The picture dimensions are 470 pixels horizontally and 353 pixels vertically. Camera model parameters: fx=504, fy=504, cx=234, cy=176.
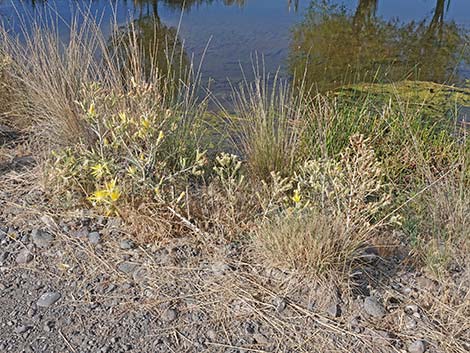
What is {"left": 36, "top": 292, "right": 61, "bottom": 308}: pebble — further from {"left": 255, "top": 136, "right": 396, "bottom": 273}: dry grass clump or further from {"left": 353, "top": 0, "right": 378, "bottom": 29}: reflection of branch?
{"left": 353, "top": 0, "right": 378, "bottom": 29}: reflection of branch

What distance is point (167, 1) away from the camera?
744 cm

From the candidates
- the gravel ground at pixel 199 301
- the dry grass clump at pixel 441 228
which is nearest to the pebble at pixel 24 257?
the gravel ground at pixel 199 301

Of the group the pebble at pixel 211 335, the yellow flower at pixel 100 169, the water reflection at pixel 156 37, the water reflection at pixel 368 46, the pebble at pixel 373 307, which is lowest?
the water reflection at pixel 156 37

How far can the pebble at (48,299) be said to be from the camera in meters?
1.73

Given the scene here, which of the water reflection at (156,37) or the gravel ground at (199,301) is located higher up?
the gravel ground at (199,301)

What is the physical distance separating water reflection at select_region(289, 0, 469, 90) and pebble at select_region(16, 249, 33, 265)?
3258 mm

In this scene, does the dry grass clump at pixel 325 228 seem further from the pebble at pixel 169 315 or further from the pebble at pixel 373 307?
the pebble at pixel 169 315

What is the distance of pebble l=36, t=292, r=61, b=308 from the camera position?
173 centimetres

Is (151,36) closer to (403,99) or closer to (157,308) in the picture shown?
(403,99)

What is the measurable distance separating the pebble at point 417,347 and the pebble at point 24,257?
4.60 ft

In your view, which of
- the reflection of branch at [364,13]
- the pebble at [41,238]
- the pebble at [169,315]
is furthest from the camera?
the reflection of branch at [364,13]

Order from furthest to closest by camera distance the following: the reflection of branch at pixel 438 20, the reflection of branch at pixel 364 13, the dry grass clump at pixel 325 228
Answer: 1. the reflection of branch at pixel 364 13
2. the reflection of branch at pixel 438 20
3. the dry grass clump at pixel 325 228

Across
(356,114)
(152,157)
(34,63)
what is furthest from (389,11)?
(152,157)

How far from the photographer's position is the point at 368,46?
19.1ft
